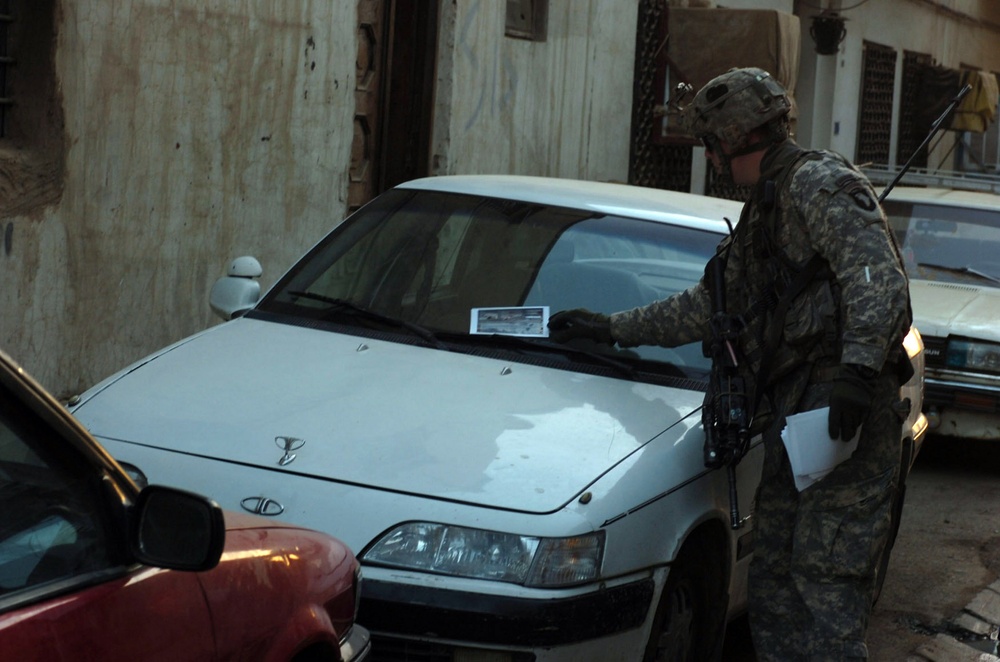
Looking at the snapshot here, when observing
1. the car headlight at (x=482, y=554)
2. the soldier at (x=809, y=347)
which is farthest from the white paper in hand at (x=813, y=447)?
the car headlight at (x=482, y=554)

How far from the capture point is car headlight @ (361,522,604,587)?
352cm

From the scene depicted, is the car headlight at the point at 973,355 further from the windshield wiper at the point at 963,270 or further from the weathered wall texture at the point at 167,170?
the weathered wall texture at the point at 167,170

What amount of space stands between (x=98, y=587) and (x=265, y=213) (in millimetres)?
6878

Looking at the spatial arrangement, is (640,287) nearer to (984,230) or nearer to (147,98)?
(147,98)

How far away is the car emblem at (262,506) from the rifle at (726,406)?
1.17 m

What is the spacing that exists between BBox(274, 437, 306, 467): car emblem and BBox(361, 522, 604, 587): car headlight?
370 millimetres

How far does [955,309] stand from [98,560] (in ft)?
23.4

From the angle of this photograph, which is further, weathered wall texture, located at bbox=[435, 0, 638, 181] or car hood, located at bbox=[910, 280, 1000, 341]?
weathered wall texture, located at bbox=[435, 0, 638, 181]

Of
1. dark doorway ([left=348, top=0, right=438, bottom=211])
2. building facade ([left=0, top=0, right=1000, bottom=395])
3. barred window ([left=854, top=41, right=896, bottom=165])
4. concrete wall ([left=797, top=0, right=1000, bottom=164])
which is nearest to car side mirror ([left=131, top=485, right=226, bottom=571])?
building facade ([left=0, top=0, right=1000, bottom=395])

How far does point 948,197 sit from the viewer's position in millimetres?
9930

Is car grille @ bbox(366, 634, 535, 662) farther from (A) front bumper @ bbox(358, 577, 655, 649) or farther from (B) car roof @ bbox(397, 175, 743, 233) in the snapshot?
(B) car roof @ bbox(397, 175, 743, 233)

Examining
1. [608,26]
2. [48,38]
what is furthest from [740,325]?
[608,26]

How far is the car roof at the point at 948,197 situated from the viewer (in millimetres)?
9656

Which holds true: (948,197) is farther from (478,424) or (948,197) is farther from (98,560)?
(98,560)
